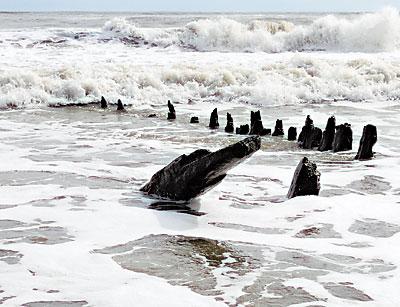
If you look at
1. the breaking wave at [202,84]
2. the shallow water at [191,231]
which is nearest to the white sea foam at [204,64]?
the breaking wave at [202,84]

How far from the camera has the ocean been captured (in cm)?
521

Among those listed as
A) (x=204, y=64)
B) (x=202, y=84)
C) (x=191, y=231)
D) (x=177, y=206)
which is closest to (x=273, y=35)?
(x=204, y=64)

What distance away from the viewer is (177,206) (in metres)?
7.66

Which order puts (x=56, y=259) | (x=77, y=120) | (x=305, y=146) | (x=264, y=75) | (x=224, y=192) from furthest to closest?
(x=264, y=75) → (x=77, y=120) → (x=305, y=146) → (x=224, y=192) → (x=56, y=259)

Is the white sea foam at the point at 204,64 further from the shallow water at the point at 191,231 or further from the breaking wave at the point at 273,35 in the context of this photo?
the shallow water at the point at 191,231

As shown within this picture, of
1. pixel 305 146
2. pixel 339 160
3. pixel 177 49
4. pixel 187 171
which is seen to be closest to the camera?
pixel 187 171

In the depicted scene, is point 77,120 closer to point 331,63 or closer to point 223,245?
point 223,245

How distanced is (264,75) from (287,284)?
60.2 feet

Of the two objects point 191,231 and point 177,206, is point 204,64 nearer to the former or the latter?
point 177,206

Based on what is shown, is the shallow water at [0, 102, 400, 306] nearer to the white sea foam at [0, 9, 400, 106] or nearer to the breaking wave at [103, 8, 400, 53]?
the white sea foam at [0, 9, 400, 106]

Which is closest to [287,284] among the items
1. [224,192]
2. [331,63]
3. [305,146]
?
[224,192]

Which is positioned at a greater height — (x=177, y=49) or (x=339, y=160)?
(x=177, y=49)

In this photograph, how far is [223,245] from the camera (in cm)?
625

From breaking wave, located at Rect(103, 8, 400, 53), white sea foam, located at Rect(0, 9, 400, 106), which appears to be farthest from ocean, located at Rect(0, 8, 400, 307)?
breaking wave, located at Rect(103, 8, 400, 53)
